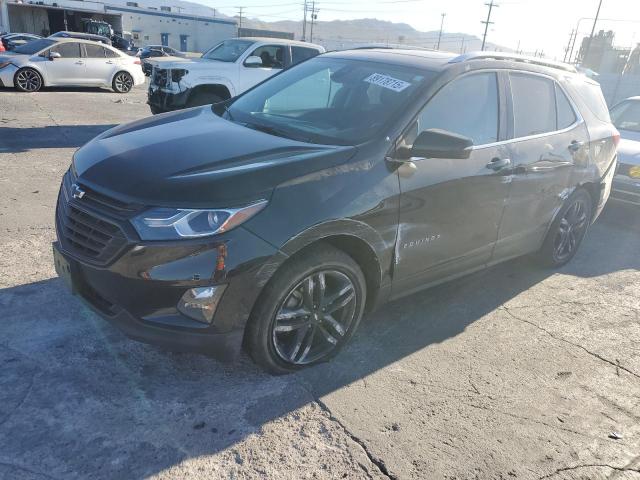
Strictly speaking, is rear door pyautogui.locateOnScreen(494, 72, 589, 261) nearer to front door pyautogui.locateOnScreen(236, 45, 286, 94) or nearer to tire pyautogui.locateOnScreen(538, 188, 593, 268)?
tire pyautogui.locateOnScreen(538, 188, 593, 268)

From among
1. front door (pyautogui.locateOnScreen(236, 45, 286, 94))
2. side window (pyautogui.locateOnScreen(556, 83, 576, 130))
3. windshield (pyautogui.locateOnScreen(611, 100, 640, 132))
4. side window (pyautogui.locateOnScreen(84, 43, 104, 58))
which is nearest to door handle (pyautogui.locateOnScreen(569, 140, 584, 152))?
side window (pyautogui.locateOnScreen(556, 83, 576, 130))

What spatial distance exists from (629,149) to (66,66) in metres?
14.4

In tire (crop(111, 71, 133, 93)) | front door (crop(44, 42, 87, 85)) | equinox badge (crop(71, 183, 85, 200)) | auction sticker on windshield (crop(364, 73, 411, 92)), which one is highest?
auction sticker on windshield (crop(364, 73, 411, 92))

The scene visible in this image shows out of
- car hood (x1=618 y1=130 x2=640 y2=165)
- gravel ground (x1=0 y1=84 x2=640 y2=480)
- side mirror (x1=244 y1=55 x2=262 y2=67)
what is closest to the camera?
gravel ground (x1=0 y1=84 x2=640 y2=480)

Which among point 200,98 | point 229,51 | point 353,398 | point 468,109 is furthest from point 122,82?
point 353,398

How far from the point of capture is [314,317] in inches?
122

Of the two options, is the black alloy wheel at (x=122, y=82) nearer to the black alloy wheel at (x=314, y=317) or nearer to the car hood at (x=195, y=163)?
the car hood at (x=195, y=163)

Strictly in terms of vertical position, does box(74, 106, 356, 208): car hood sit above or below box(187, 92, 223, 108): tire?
above

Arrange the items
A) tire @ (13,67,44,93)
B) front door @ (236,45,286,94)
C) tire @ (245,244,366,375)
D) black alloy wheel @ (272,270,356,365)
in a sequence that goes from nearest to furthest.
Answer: tire @ (245,244,366,375) → black alloy wheel @ (272,270,356,365) → front door @ (236,45,286,94) → tire @ (13,67,44,93)

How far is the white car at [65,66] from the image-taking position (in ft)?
45.9

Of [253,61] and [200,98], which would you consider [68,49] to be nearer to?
[200,98]

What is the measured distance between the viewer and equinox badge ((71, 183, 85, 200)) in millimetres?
2850

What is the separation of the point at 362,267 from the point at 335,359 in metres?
0.63

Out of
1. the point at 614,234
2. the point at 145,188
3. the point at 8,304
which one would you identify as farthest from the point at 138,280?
the point at 614,234
